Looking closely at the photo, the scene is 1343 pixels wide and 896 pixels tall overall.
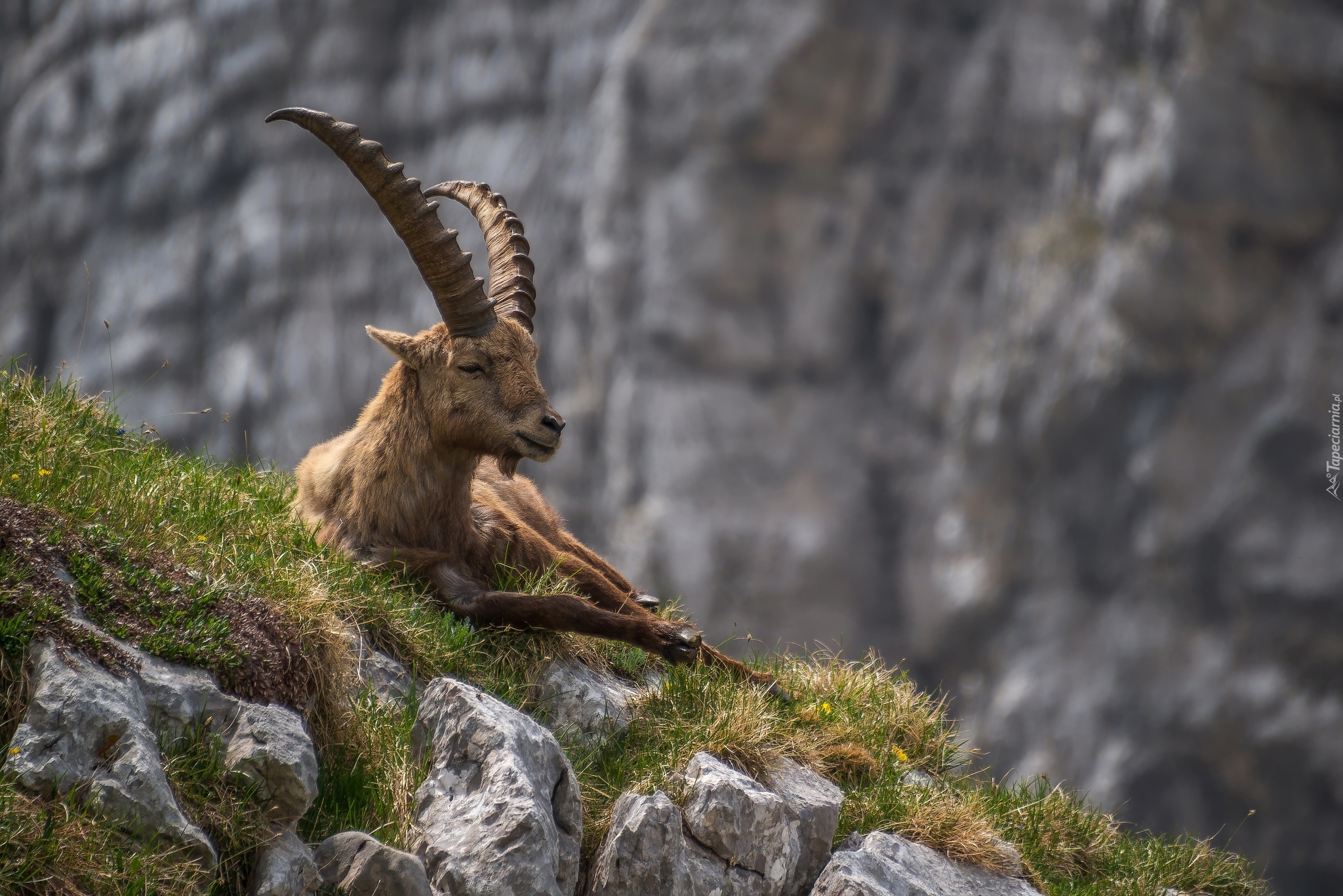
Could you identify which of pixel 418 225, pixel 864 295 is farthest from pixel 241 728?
pixel 864 295

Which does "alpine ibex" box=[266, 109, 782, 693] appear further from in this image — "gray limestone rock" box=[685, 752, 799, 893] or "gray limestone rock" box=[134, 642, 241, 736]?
"gray limestone rock" box=[134, 642, 241, 736]

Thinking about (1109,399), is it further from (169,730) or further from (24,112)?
(24,112)

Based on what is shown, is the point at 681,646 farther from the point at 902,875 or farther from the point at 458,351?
the point at 458,351

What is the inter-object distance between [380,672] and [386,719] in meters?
0.45

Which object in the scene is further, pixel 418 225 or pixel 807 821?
pixel 418 225

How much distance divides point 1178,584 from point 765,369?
10946mm

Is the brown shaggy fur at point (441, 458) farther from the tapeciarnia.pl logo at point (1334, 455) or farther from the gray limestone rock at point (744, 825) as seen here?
the tapeciarnia.pl logo at point (1334, 455)

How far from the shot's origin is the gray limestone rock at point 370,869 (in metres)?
4.00

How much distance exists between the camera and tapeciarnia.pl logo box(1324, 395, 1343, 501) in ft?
77.1

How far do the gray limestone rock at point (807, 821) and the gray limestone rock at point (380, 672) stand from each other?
1772 millimetres

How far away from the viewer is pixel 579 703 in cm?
594

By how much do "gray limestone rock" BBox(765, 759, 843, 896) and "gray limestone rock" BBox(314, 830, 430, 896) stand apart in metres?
1.78

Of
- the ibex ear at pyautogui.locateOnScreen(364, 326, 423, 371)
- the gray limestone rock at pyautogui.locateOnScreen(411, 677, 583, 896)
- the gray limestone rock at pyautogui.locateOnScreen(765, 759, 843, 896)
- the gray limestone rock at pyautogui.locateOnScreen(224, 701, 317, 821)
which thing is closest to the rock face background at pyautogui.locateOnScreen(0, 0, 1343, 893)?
the ibex ear at pyautogui.locateOnScreen(364, 326, 423, 371)

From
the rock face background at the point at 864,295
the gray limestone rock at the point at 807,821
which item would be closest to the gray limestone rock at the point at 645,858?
the gray limestone rock at the point at 807,821
